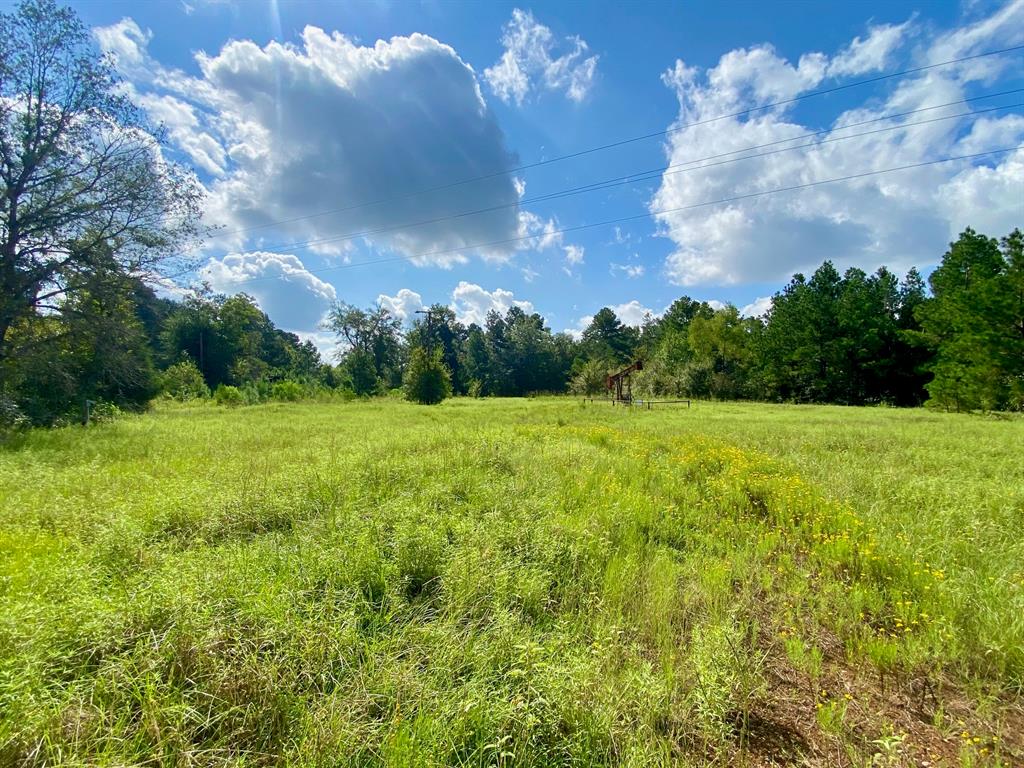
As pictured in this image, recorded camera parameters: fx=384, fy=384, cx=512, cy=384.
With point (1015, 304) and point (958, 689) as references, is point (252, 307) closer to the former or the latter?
point (958, 689)

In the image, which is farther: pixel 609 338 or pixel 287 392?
pixel 609 338

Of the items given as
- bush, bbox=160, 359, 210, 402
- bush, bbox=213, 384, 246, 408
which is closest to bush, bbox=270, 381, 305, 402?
bush, bbox=213, 384, 246, 408

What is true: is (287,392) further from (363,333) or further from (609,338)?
(609,338)

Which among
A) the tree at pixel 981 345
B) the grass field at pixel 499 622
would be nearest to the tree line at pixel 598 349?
the tree at pixel 981 345

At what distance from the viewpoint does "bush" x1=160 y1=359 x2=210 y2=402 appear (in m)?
35.6

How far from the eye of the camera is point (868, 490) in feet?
22.3

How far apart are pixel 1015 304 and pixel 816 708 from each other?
108ft

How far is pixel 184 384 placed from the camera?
38.1 meters

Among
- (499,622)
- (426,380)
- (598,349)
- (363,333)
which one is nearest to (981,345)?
(499,622)

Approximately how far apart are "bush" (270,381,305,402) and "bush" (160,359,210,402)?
23.2ft

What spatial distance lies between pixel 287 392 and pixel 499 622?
127 ft

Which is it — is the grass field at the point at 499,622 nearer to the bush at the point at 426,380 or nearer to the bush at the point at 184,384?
the bush at the point at 426,380

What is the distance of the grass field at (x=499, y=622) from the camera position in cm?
213

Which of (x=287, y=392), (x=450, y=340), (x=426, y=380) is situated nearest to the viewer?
(x=426, y=380)
